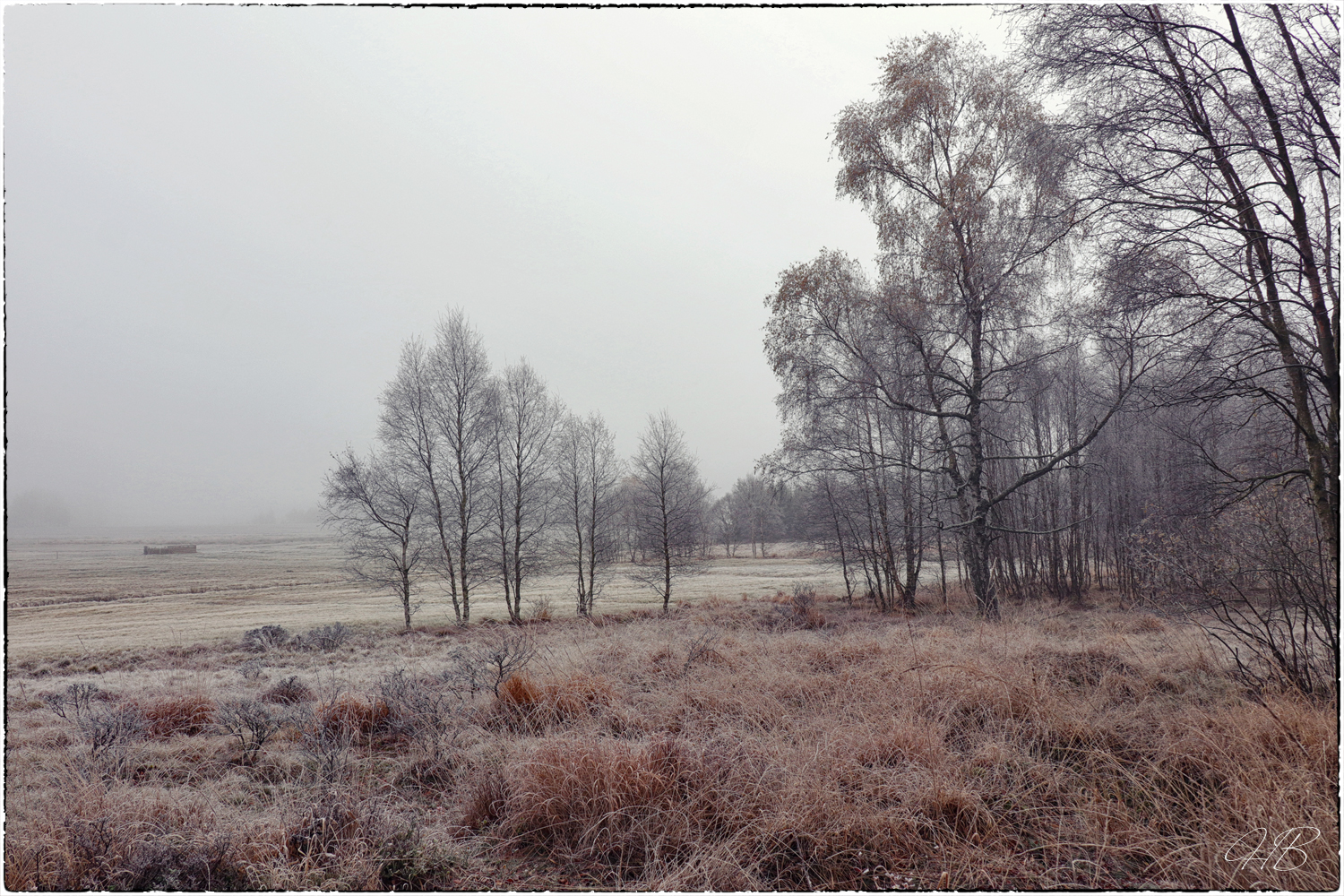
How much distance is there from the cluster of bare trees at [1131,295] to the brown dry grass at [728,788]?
69.9 inches

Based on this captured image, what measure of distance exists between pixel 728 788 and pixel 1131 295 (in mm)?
5839

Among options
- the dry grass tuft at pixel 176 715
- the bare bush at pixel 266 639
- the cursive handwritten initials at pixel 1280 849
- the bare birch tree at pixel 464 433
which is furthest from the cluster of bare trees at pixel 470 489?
the cursive handwritten initials at pixel 1280 849

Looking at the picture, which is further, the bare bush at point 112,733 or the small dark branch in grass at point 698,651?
the small dark branch in grass at point 698,651

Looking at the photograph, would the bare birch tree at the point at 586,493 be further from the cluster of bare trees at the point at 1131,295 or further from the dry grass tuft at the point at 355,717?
the dry grass tuft at the point at 355,717

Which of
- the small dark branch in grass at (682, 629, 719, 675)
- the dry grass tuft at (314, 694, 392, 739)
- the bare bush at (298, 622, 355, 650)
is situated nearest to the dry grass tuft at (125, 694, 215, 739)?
the dry grass tuft at (314, 694, 392, 739)

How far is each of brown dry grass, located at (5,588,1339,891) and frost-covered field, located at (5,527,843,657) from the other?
1910mm

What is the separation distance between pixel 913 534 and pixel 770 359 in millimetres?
8489

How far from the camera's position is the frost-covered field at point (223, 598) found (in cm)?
1843

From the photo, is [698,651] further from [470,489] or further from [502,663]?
[470,489]

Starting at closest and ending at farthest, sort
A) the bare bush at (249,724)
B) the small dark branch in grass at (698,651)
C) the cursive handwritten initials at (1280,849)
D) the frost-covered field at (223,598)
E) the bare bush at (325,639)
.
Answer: the cursive handwritten initials at (1280,849), the bare bush at (249,724), the small dark branch in grass at (698,651), the bare bush at (325,639), the frost-covered field at (223,598)

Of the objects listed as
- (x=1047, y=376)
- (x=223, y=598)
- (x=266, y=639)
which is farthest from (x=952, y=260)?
(x=223, y=598)

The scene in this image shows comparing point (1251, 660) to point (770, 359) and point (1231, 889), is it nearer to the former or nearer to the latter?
point (1231, 889)

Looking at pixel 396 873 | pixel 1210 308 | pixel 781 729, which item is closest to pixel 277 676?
pixel 396 873

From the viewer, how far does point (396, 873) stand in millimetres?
2551
